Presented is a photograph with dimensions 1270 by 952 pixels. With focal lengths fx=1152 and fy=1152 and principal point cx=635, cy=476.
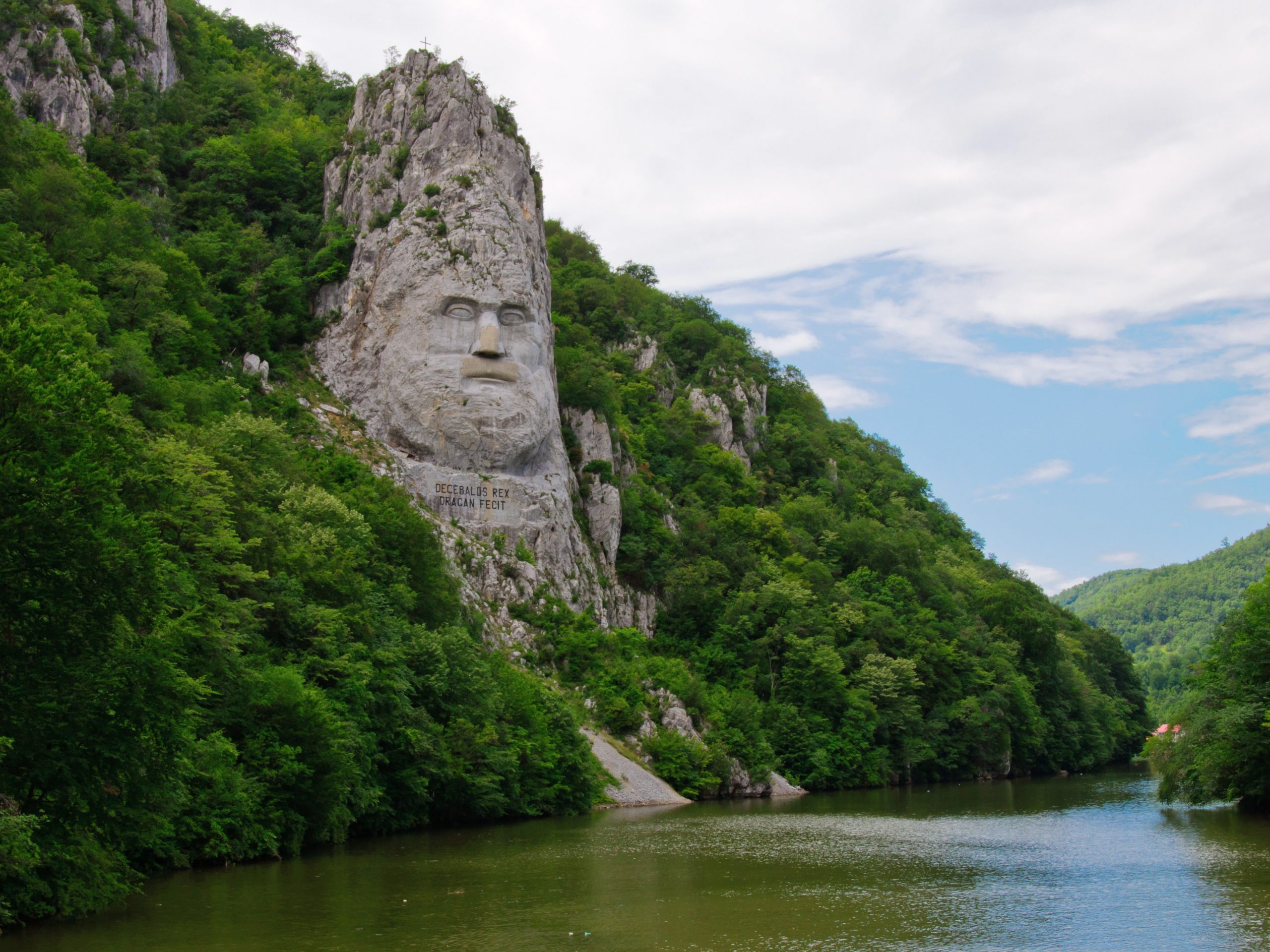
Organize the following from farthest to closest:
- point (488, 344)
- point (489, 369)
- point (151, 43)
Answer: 1. point (151, 43)
2. point (488, 344)
3. point (489, 369)

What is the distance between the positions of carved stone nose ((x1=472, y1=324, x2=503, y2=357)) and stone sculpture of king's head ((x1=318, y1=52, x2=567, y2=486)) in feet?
0.24

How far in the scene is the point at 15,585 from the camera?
57.2 feet

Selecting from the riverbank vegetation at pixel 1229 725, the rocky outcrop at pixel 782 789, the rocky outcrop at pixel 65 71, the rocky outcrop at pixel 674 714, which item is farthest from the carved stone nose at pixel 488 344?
the riverbank vegetation at pixel 1229 725

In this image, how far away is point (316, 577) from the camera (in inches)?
1367

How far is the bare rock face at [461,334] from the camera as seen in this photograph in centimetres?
5903

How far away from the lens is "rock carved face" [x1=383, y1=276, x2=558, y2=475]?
2328 inches

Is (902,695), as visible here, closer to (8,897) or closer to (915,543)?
(915,543)

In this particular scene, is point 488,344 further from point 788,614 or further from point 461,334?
point 788,614

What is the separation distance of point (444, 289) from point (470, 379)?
5309 millimetres

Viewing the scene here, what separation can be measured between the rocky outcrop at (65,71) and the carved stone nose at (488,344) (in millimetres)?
25411

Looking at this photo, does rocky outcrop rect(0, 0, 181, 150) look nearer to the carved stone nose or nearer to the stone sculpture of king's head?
the stone sculpture of king's head

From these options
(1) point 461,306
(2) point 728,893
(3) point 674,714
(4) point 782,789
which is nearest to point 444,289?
(1) point 461,306

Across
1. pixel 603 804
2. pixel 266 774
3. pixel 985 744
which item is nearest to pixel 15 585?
pixel 266 774

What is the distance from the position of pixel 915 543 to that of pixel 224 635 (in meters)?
67.7
